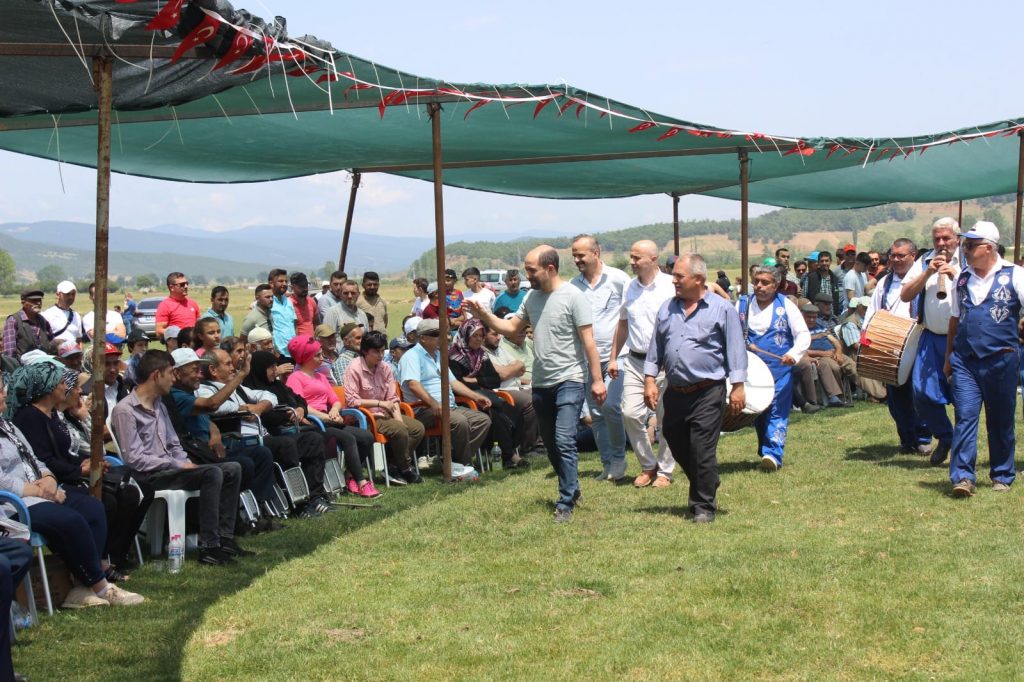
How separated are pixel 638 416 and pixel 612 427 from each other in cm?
38

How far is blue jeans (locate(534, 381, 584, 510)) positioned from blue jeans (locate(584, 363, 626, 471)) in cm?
123

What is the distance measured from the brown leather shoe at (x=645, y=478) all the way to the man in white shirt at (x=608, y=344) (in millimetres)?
242

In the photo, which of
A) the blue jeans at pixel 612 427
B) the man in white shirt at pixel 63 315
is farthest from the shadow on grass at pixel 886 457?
the man in white shirt at pixel 63 315

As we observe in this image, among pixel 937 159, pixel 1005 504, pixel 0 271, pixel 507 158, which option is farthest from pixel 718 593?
pixel 0 271

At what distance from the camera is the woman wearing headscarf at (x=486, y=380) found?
423 inches

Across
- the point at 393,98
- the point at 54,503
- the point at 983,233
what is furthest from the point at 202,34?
the point at 983,233

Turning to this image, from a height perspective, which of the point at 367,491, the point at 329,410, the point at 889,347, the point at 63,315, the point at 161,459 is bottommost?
the point at 367,491

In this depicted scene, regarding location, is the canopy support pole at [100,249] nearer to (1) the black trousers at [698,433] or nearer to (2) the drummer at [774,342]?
(1) the black trousers at [698,433]

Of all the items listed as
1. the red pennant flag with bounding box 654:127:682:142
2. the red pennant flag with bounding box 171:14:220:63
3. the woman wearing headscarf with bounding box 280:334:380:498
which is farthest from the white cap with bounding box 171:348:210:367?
the red pennant flag with bounding box 654:127:682:142

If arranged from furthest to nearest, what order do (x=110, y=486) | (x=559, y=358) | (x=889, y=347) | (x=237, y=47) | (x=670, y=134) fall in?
(x=670, y=134) → (x=889, y=347) → (x=559, y=358) → (x=110, y=486) → (x=237, y=47)

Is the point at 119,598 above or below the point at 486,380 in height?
below

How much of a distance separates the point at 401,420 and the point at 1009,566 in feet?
16.9

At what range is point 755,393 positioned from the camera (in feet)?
28.4

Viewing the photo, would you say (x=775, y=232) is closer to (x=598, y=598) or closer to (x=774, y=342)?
(x=774, y=342)
